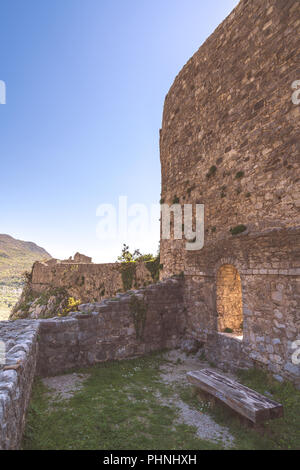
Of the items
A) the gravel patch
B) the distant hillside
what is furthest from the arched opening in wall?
the distant hillside

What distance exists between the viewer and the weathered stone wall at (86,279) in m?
14.4

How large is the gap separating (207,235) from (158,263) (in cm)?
469

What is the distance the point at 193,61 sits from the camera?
34.0ft

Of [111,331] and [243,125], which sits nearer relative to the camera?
[243,125]

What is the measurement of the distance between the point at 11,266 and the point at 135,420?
106m

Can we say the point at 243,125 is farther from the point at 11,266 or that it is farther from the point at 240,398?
the point at 11,266

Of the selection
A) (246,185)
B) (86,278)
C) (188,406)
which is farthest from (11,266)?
(188,406)

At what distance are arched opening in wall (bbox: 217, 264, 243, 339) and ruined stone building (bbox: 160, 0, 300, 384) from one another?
31mm

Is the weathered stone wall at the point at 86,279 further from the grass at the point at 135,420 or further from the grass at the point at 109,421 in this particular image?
the grass at the point at 109,421

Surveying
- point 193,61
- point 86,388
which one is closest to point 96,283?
point 86,388

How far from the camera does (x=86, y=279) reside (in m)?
19.4

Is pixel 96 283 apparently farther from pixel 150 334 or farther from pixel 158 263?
pixel 150 334

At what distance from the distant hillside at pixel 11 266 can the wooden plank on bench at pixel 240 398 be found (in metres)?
42.7

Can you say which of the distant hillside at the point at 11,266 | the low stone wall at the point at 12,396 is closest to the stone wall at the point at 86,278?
the low stone wall at the point at 12,396
